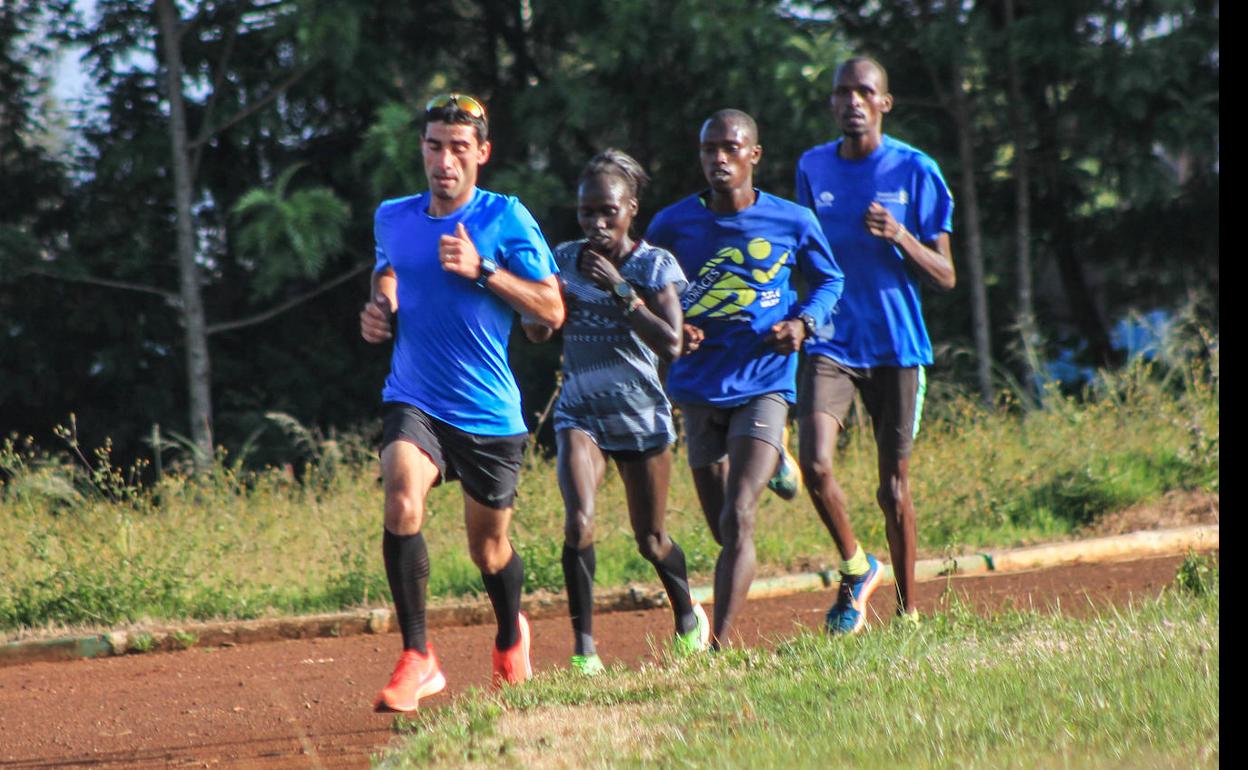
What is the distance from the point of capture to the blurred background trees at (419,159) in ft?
51.3

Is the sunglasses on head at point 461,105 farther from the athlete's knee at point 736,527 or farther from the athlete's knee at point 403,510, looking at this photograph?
the athlete's knee at point 736,527

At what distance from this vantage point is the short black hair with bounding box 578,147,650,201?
6633 mm

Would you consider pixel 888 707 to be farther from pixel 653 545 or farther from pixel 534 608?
pixel 534 608

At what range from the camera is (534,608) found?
29.7ft

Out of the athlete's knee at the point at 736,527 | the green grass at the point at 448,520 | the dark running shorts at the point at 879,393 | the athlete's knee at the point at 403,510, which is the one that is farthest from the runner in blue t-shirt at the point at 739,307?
the green grass at the point at 448,520

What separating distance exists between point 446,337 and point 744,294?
1.46m

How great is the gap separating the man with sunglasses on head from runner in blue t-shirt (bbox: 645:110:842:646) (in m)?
0.95

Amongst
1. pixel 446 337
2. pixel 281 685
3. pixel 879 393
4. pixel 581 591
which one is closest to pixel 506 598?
pixel 581 591

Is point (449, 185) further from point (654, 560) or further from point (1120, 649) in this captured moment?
point (1120, 649)

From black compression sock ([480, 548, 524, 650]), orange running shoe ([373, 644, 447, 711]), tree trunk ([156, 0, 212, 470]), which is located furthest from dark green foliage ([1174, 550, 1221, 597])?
tree trunk ([156, 0, 212, 470])

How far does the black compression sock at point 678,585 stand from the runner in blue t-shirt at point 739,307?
206 mm

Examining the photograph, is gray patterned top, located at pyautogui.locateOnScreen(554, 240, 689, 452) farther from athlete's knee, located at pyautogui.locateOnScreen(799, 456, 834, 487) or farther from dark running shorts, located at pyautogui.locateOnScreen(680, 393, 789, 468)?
athlete's knee, located at pyautogui.locateOnScreen(799, 456, 834, 487)
